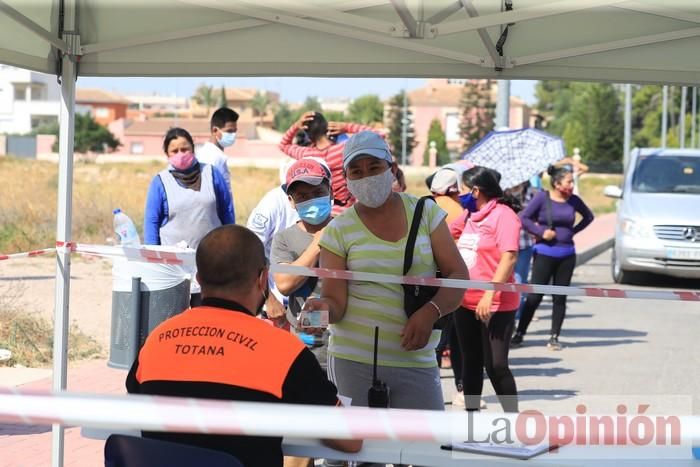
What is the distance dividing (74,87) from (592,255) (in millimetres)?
19455

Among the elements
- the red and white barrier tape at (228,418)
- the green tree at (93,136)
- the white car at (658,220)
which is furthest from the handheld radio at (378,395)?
the green tree at (93,136)

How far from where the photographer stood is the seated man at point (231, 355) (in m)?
3.17

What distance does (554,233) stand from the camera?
10.9 m

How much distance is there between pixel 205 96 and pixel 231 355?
16212 cm

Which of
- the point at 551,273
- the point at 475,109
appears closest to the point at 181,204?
the point at 551,273

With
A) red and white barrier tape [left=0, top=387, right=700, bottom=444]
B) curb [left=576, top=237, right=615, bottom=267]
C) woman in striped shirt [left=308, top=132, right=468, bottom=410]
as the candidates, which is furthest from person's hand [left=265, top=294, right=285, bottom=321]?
curb [left=576, top=237, right=615, bottom=267]

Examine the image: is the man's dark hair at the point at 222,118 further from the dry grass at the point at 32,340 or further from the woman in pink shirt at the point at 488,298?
the dry grass at the point at 32,340

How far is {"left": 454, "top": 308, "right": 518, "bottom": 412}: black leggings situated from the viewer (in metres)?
6.68

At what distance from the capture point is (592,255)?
2384cm

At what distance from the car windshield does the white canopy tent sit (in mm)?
12962

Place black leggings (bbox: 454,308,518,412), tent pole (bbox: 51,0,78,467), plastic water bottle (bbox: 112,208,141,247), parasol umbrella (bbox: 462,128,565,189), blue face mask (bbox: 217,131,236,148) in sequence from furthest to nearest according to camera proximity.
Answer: parasol umbrella (bbox: 462,128,565,189)
blue face mask (bbox: 217,131,236,148)
plastic water bottle (bbox: 112,208,141,247)
black leggings (bbox: 454,308,518,412)
tent pole (bbox: 51,0,78,467)

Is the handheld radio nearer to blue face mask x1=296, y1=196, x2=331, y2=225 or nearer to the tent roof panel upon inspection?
blue face mask x1=296, y1=196, x2=331, y2=225

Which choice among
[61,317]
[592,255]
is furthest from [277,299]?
[592,255]

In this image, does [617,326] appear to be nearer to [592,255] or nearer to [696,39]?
[696,39]
